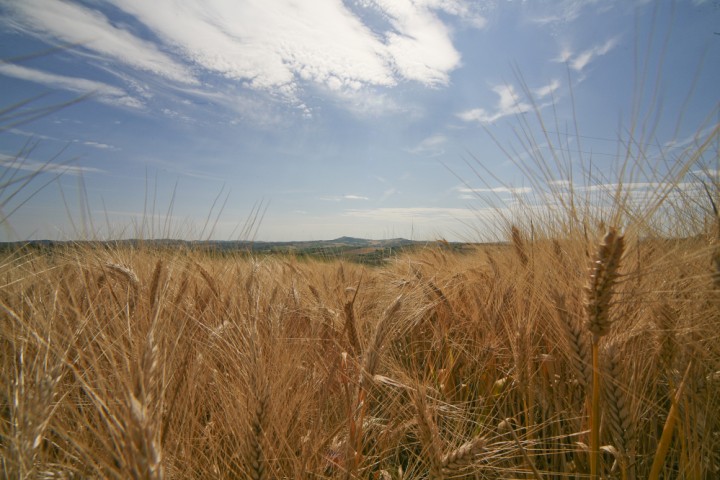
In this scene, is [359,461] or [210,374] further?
[210,374]

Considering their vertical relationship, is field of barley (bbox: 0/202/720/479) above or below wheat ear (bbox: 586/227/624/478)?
below

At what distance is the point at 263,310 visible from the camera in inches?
79.2

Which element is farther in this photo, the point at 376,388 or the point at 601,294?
the point at 376,388

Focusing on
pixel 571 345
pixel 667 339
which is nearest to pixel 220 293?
pixel 571 345

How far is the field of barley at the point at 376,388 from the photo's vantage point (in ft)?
3.01

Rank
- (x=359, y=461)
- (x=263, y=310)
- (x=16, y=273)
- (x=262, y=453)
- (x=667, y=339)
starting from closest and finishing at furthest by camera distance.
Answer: (x=262, y=453), (x=359, y=461), (x=667, y=339), (x=263, y=310), (x=16, y=273)

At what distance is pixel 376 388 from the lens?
1.51 m

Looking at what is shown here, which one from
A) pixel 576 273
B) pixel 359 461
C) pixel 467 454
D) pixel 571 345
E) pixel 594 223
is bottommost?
pixel 359 461

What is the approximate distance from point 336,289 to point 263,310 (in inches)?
36.1

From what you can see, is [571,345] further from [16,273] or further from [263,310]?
[16,273]

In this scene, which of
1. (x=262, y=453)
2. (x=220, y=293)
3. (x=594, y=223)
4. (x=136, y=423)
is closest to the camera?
(x=136, y=423)

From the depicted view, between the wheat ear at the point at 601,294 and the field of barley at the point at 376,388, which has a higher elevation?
the wheat ear at the point at 601,294

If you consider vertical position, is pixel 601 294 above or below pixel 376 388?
above

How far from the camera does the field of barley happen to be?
0.92 meters
